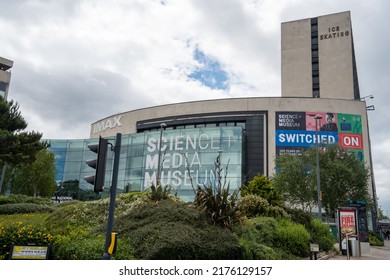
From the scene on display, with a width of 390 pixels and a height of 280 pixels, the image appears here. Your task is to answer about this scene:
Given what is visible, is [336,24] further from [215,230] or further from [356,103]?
[215,230]

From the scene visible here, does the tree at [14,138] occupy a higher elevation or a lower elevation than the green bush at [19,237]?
higher

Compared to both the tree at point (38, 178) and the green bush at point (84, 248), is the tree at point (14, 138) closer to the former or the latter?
the green bush at point (84, 248)

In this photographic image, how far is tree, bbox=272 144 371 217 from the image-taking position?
91.3 feet

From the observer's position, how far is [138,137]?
47062 mm

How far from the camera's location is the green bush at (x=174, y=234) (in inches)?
337

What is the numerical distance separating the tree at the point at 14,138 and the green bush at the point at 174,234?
35.0ft

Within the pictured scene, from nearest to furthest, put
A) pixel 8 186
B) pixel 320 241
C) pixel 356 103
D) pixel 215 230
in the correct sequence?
pixel 215 230 < pixel 320 241 < pixel 8 186 < pixel 356 103

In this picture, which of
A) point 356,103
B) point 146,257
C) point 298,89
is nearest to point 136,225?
point 146,257

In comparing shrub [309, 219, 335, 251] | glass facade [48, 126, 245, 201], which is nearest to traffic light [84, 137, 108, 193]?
shrub [309, 219, 335, 251]

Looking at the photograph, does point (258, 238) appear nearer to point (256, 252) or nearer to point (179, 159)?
point (256, 252)

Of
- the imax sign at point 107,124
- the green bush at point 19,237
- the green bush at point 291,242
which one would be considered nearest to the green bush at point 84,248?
the green bush at point 19,237

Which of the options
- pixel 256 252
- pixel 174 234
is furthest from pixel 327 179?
pixel 174 234

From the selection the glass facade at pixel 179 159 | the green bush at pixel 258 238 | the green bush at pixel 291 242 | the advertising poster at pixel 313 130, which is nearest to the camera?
the green bush at pixel 258 238

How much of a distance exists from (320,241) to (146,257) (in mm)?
9814
